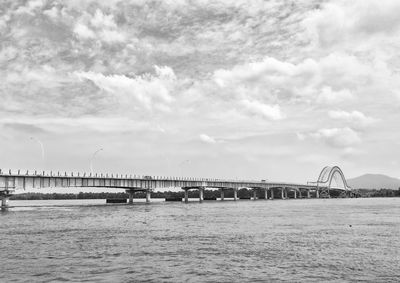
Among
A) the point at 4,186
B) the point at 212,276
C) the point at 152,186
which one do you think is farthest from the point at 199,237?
the point at 152,186

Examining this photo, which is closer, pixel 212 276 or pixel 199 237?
pixel 212 276

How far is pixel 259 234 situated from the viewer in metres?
55.6

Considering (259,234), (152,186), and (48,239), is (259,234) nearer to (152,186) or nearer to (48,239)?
(48,239)

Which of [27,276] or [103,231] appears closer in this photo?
[27,276]

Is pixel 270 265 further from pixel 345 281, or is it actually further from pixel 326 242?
pixel 326 242

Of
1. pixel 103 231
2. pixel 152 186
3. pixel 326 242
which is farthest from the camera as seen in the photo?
pixel 152 186

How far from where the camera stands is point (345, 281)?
2817 centimetres

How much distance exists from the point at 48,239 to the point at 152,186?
14020cm

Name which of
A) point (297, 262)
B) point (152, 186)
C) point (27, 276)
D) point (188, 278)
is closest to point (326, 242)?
point (297, 262)

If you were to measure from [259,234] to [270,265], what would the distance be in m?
22.4

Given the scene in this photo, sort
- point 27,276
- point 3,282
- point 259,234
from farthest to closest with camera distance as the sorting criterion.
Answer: point 259,234 → point 27,276 → point 3,282

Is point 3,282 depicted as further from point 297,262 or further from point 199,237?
point 199,237

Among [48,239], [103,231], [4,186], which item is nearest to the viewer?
[48,239]

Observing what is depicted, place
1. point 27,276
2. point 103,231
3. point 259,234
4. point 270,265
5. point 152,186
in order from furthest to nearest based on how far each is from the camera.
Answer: point 152,186, point 103,231, point 259,234, point 270,265, point 27,276
